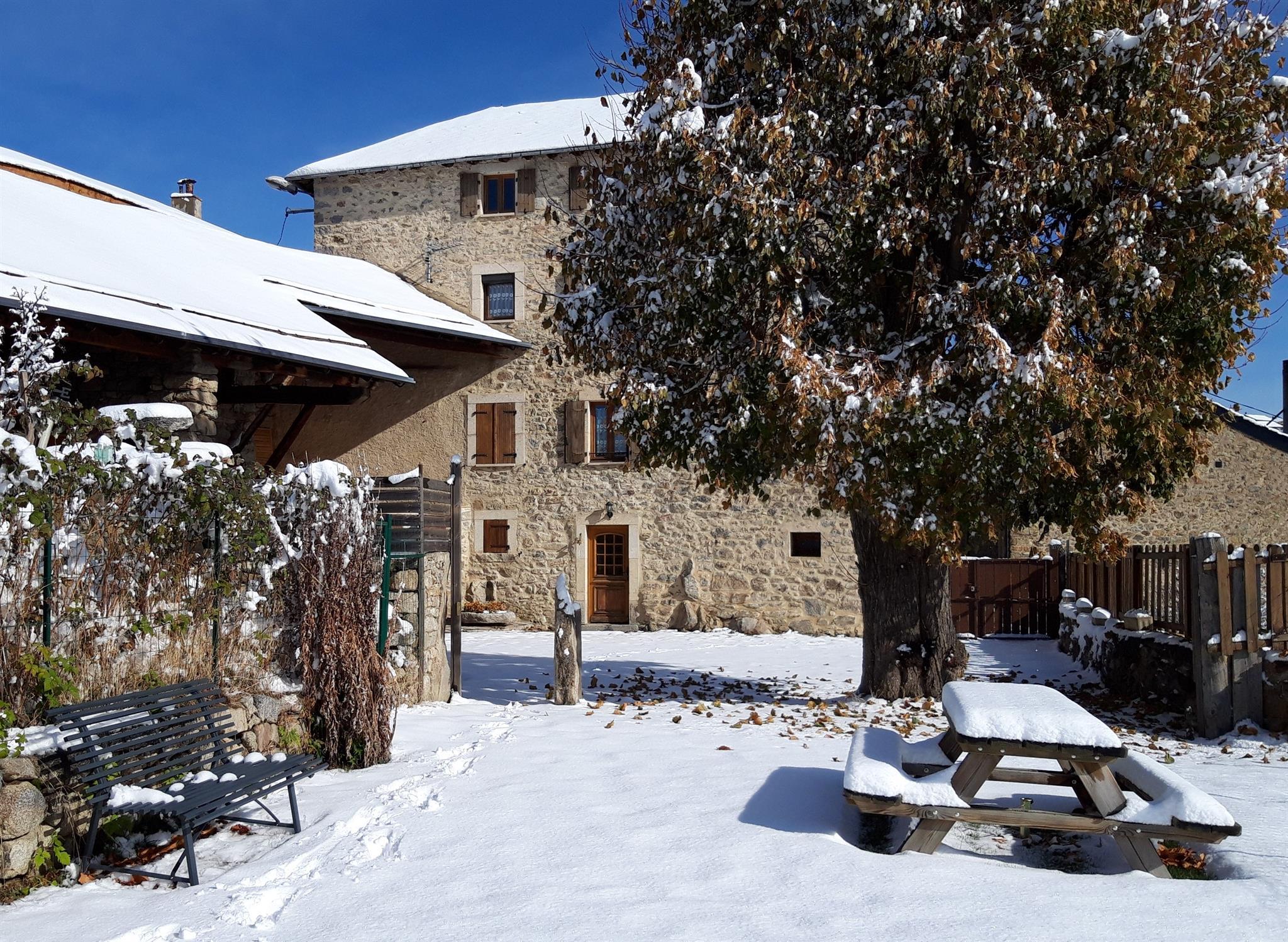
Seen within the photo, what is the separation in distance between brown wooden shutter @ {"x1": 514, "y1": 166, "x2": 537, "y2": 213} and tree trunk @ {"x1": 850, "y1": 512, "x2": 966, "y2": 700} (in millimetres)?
10119

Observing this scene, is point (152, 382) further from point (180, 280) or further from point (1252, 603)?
point (1252, 603)

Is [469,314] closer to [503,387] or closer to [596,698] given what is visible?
[503,387]

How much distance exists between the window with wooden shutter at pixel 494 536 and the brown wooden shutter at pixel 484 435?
101 cm

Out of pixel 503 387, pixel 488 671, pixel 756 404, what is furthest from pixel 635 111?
pixel 503 387

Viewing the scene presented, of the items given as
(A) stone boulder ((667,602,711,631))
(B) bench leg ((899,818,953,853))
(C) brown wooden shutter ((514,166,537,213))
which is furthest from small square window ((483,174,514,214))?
(B) bench leg ((899,818,953,853))

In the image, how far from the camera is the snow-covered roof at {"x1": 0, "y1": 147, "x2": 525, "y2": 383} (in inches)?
332

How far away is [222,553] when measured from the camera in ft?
18.3

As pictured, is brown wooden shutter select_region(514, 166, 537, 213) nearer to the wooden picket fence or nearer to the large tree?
the large tree

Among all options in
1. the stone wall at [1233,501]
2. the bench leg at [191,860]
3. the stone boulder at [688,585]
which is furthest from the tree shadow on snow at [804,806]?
the stone wall at [1233,501]

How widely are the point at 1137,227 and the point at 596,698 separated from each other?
5463 millimetres

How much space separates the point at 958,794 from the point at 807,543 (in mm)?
11846

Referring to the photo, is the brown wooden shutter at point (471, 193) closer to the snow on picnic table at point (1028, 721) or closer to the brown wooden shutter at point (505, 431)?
the brown wooden shutter at point (505, 431)

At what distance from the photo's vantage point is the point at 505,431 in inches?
654

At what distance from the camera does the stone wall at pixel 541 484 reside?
15.9 metres
